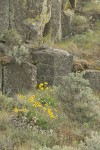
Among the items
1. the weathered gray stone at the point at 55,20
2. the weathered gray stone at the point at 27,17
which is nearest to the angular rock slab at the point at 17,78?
the weathered gray stone at the point at 27,17

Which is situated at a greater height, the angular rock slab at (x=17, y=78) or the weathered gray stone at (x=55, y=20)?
the weathered gray stone at (x=55, y=20)

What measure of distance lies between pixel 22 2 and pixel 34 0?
1.52 ft

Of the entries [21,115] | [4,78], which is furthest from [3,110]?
[4,78]

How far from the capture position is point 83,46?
715 inches

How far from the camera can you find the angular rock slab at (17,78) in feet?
43.7

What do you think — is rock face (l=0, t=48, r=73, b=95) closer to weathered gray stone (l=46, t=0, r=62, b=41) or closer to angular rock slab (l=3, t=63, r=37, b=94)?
angular rock slab (l=3, t=63, r=37, b=94)

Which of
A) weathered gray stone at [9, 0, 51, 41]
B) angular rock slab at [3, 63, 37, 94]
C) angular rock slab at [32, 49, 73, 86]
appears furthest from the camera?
weathered gray stone at [9, 0, 51, 41]

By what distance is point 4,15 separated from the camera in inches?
573

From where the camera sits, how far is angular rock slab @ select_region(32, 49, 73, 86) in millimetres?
14250

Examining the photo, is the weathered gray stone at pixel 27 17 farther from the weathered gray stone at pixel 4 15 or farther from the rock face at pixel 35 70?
the rock face at pixel 35 70

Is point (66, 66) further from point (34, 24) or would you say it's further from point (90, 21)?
point (90, 21)

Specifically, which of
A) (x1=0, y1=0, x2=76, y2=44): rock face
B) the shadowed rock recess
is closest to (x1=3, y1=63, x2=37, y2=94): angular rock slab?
the shadowed rock recess

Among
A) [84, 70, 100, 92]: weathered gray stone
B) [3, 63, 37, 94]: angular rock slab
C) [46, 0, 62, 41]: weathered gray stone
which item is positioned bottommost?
[84, 70, 100, 92]: weathered gray stone

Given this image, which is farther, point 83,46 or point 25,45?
point 83,46
